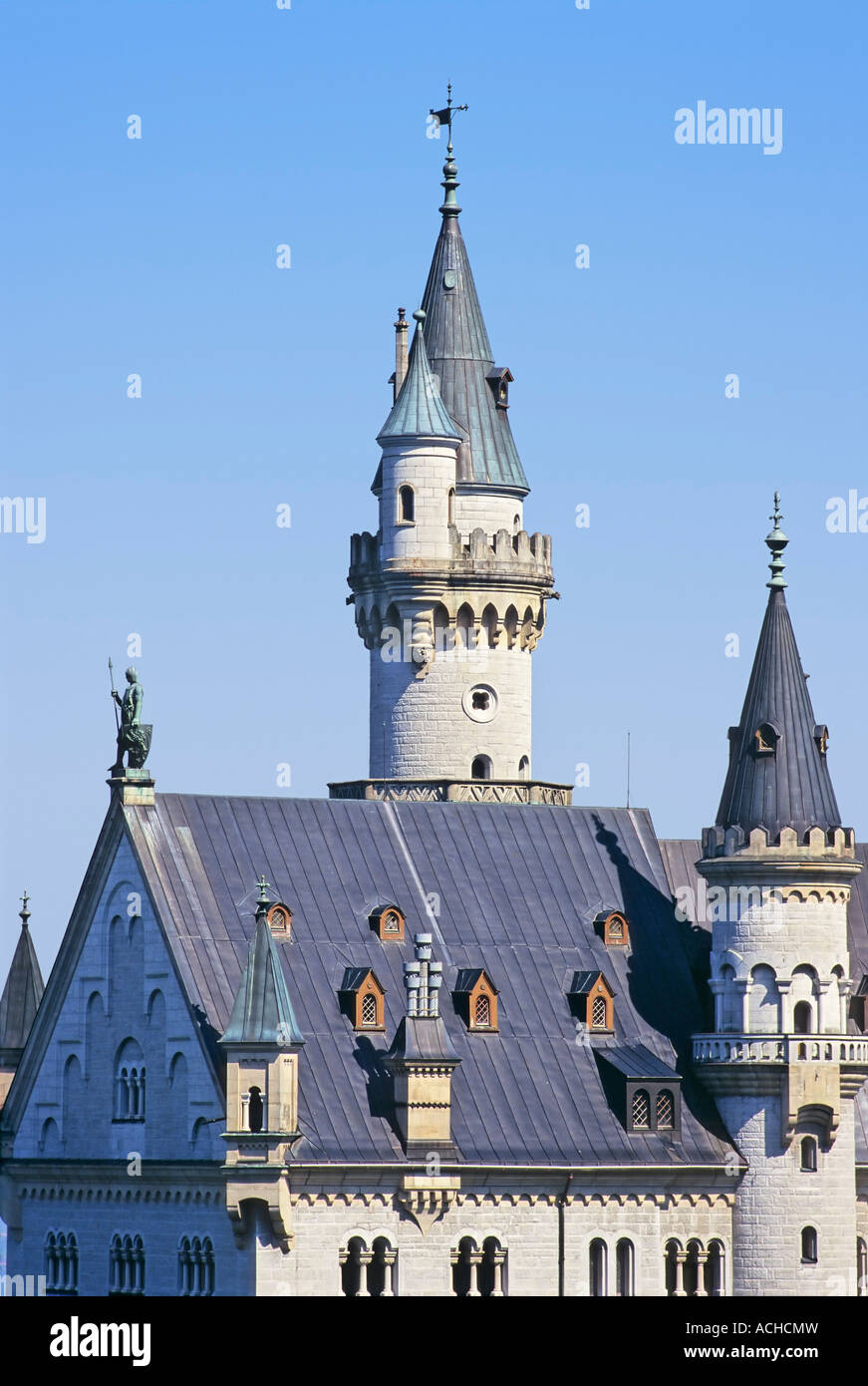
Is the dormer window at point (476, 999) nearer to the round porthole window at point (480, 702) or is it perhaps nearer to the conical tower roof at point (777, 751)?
the conical tower roof at point (777, 751)

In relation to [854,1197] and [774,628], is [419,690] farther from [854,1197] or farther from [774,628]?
[854,1197]

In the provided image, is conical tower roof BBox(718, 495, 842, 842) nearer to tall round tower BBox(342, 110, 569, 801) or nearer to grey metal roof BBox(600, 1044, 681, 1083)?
grey metal roof BBox(600, 1044, 681, 1083)

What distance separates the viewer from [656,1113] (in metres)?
101

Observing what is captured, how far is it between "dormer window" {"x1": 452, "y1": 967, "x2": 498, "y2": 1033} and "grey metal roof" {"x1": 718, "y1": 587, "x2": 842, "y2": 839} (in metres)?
7.88

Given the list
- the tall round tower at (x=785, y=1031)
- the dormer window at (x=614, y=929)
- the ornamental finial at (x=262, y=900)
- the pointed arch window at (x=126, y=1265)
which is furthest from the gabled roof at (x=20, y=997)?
the tall round tower at (x=785, y=1031)

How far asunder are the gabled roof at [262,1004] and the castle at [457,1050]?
Answer: 8cm

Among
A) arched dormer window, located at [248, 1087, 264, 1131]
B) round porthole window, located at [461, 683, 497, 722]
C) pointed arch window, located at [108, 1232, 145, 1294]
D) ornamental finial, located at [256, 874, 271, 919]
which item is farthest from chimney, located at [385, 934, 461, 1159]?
round porthole window, located at [461, 683, 497, 722]

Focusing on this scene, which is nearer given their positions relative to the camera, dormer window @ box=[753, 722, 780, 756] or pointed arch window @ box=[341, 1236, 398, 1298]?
pointed arch window @ box=[341, 1236, 398, 1298]

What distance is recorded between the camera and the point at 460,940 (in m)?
103

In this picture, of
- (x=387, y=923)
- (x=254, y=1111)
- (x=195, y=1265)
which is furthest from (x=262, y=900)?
(x=195, y=1265)

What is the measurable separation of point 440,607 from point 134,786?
53.0 ft

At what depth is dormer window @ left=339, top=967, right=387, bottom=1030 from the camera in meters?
98.6
